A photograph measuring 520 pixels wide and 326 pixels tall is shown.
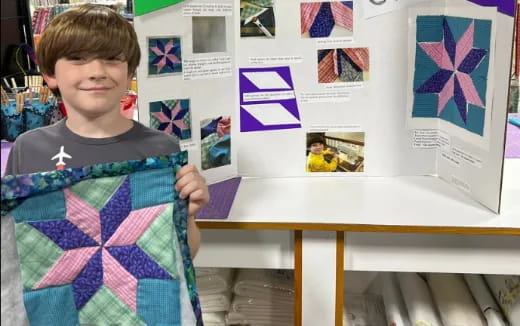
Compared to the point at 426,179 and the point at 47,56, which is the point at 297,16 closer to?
the point at 426,179

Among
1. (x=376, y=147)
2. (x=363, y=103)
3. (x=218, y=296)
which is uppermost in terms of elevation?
(x=363, y=103)

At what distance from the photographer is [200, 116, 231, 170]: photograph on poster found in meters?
1.50

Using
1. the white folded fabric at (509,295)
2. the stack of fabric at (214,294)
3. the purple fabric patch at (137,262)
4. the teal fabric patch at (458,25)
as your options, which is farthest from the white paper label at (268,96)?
the white folded fabric at (509,295)

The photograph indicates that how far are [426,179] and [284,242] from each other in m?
0.45

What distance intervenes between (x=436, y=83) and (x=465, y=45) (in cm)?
15

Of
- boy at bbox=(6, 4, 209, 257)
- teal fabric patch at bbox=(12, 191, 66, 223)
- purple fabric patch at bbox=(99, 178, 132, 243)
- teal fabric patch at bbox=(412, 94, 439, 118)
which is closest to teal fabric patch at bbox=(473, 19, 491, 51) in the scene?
teal fabric patch at bbox=(412, 94, 439, 118)

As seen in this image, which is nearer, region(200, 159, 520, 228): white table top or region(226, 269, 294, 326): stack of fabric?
region(200, 159, 520, 228): white table top

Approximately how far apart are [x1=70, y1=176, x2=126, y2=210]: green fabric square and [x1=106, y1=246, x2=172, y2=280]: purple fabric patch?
0.27 ft

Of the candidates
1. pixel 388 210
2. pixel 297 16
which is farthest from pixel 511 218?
pixel 297 16

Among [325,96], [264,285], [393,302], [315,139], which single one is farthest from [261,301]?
[325,96]

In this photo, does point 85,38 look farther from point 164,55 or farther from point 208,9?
point 208,9

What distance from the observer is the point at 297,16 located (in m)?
1.51

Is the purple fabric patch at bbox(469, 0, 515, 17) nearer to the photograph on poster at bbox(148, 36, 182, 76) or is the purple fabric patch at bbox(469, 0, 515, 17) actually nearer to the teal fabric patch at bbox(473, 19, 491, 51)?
the teal fabric patch at bbox(473, 19, 491, 51)

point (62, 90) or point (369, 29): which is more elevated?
point (369, 29)
